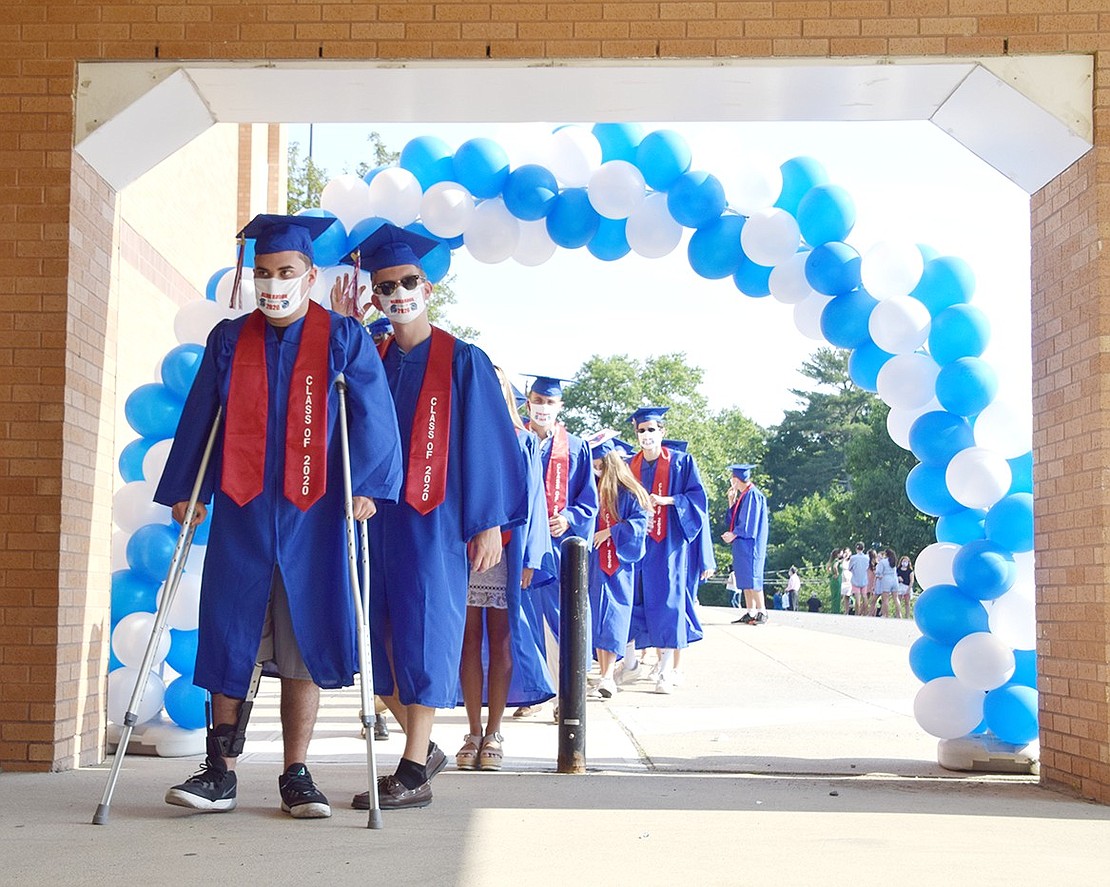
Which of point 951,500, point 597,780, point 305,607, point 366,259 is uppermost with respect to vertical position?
point 366,259

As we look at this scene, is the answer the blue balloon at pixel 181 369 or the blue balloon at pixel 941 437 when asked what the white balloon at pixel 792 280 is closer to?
the blue balloon at pixel 941 437

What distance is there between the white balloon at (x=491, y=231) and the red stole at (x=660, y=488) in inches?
141

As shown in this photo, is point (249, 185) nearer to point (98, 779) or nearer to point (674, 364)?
point (98, 779)

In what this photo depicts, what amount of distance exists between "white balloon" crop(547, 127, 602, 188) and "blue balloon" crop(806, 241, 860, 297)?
1389 mm

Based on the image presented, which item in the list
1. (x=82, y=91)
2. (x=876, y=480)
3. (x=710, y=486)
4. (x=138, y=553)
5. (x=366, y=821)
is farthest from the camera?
(x=710, y=486)

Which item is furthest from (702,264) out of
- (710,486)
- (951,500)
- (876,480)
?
(710,486)

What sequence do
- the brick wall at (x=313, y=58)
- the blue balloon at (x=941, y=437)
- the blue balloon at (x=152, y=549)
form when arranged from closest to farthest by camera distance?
the brick wall at (x=313, y=58)
the blue balloon at (x=152, y=549)
the blue balloon at (x=941, y=437)

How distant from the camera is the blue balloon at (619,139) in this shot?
8.07 m

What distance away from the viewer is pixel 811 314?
787 cm

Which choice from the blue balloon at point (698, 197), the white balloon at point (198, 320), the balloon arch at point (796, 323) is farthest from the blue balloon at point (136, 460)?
the blue balloon at point (698, 197)

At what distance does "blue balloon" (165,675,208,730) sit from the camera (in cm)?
664

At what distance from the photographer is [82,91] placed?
238 inches

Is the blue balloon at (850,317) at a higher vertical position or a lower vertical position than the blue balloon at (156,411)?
higher

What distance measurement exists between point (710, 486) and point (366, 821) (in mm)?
67242
